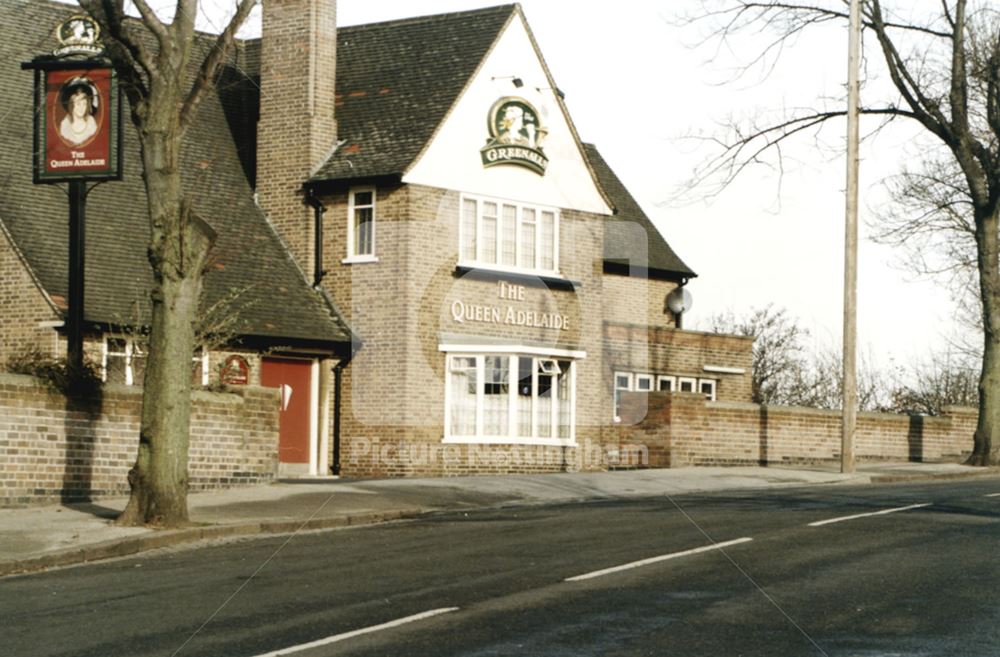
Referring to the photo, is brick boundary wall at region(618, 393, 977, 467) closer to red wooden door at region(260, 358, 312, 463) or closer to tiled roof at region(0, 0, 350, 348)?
tiled roof at region(0, 0, 350, 348)

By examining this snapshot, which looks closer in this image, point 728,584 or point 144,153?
point 728,584

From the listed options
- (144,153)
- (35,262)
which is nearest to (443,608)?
(144,153)

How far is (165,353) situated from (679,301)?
982 inches

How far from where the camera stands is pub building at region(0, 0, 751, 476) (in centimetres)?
3055

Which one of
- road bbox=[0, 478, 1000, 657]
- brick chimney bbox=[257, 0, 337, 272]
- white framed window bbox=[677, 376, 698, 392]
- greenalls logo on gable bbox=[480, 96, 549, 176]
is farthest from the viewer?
white framed window bbox=[677, 376, 698, 392]

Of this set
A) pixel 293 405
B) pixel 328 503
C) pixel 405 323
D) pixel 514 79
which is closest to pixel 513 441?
pixel 405 323

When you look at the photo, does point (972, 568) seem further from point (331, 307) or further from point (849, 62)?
point (331, 307)

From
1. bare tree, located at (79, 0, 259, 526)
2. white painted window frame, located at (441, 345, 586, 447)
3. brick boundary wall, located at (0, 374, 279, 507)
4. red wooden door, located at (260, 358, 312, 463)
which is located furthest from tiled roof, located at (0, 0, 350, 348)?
bare tree, located at (79, 0, 259, 526)

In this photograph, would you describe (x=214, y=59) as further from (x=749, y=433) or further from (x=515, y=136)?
(x=749, y=433)

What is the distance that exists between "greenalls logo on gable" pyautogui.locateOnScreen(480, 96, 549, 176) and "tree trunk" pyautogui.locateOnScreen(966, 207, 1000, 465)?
10.7m

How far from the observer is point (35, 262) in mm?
26906

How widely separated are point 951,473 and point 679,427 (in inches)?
231

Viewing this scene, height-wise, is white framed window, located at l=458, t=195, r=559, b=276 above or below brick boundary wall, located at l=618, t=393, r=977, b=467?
above

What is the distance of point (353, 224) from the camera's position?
31797mm
